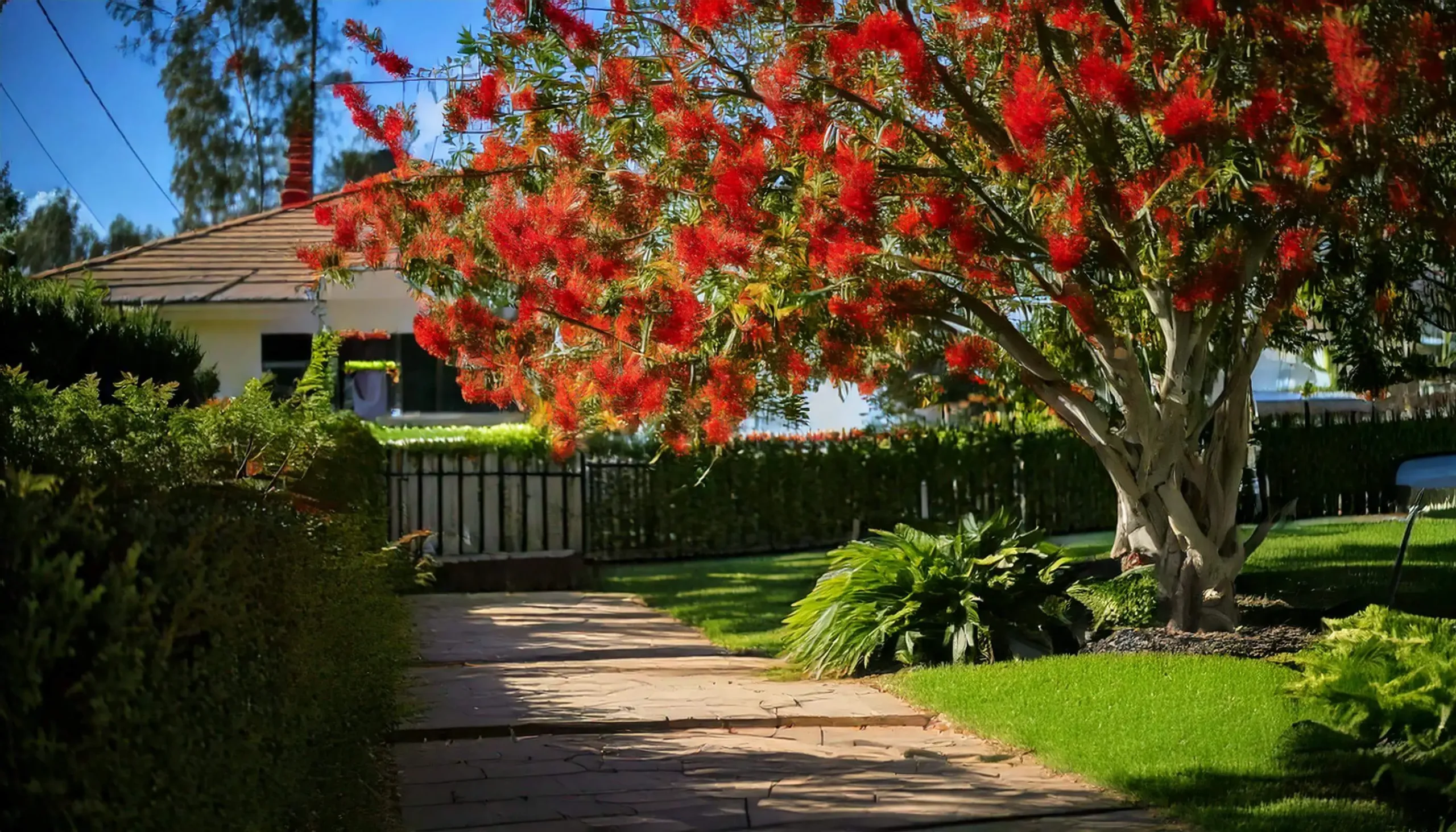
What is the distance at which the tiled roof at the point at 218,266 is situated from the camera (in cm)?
1727

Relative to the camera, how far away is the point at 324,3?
20.0m

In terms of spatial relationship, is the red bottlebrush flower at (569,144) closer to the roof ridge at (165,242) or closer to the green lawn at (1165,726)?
the green lawn at (1165,726)

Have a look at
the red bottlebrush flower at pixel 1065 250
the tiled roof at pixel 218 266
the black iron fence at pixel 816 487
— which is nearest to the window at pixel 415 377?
the tiled roof at pixel 218 266

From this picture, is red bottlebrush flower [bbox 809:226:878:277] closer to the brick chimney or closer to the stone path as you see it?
the stone path

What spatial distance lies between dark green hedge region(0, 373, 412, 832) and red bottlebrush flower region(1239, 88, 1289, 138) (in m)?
4.69

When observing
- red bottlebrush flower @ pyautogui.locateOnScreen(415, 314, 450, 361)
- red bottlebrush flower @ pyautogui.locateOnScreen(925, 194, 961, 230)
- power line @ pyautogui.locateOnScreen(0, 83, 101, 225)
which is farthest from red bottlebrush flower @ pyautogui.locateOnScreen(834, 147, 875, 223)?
power line @ pyautogui.locateOnScreen(0, 83, 101, 225)

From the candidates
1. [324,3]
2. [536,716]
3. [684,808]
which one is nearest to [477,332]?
[536,716]

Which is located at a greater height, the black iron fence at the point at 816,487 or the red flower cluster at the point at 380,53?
the red flower cluster at the point at 380,53

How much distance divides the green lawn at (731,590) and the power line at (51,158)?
29.2 feet

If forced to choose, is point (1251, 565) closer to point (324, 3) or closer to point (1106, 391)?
point (1106, 391)

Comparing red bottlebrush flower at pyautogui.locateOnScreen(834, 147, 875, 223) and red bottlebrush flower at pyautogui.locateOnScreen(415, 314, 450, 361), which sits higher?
red bottlebrush flower at pyautogui.locateOnScreen(834, 147, 875, 223)

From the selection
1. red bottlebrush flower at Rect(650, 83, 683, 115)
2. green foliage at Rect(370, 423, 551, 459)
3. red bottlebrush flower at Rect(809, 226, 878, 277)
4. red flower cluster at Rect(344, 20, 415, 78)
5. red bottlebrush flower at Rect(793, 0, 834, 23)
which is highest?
red flower cluster at Rect(344, 20, 415, 78)

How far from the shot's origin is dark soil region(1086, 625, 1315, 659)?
8148mm

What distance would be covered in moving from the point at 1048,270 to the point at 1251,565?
4.60 meters
